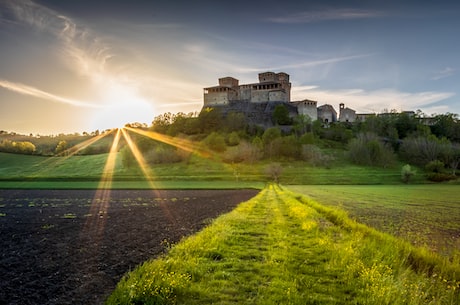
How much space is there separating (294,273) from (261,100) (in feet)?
494

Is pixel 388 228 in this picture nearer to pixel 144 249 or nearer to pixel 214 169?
pixel 144 249

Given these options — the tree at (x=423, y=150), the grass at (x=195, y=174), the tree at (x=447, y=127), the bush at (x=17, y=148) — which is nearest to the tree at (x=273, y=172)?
the grass at (x=195, y=174)

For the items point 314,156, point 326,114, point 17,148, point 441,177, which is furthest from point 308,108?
point 17,148

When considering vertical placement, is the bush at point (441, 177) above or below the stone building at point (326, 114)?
below

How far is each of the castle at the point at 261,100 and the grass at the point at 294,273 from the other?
447 ft

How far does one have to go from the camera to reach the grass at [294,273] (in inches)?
334

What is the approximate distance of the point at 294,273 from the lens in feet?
35.1

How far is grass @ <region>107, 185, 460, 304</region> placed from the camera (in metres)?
8.48

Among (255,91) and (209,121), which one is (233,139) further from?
(255,91)

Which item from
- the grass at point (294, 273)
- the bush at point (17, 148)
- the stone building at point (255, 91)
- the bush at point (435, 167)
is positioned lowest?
the bush at point (435, 167)

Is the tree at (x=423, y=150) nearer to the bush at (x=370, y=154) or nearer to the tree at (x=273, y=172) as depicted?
the bush at (x=370, y=154)

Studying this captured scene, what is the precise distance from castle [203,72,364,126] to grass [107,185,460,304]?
447 feet

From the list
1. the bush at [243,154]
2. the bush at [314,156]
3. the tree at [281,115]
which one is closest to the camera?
the bush at [314,156]

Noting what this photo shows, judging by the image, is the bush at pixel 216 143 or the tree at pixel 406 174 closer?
the tree at pixel 406 174
